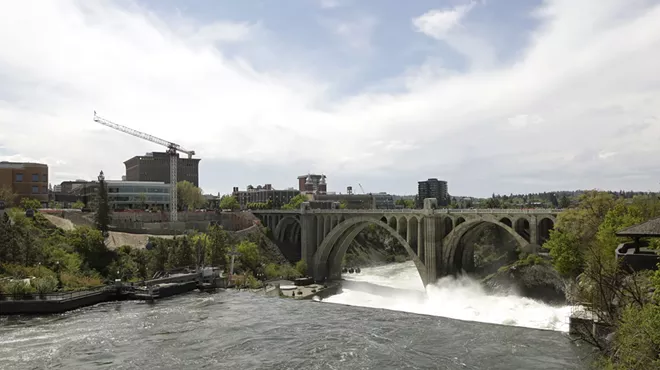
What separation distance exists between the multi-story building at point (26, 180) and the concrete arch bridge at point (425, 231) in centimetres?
5228

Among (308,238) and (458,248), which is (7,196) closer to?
(308,238)

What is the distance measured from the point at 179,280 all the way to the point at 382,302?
3055cm

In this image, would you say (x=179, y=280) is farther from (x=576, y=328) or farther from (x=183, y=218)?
(x=576, y=328)

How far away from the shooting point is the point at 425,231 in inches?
2793

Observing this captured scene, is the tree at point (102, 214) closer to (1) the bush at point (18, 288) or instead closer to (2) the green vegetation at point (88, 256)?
(2) the green vegetation at point (88, 256)

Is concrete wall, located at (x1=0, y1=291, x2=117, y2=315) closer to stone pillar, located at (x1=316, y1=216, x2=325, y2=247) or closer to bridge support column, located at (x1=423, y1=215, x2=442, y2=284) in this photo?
bridge support column, located at (x1=423, y1=215, x2=442, y2=284)

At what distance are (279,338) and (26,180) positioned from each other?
3428 inches

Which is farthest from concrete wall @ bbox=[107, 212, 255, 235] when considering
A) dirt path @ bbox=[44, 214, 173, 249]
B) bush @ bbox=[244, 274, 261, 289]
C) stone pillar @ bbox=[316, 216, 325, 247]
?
bush @ bbox=[244, 274, 261, 289]

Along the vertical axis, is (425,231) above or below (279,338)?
above

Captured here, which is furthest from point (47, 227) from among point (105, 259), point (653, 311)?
point (653, 311)

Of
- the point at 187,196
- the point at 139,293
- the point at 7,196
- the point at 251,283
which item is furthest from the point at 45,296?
the point at 187,196

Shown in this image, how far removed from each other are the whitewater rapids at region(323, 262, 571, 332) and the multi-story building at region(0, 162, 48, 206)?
70.6 m

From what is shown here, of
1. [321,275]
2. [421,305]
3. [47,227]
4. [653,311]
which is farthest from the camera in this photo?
[321,275]

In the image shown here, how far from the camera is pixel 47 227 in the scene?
76.2 meters
